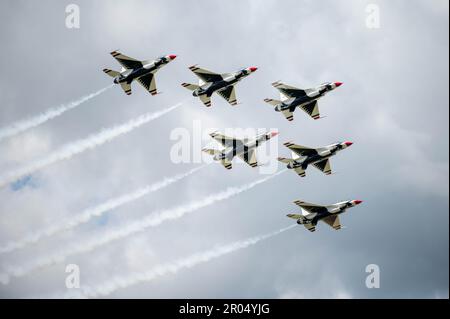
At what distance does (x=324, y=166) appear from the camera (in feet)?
518

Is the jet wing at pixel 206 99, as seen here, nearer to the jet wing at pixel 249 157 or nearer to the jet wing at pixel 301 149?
the jet wing at pixel 249 157

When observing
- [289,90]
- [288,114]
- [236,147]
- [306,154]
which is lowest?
[306,154]

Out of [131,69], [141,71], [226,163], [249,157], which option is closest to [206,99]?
[226,163]

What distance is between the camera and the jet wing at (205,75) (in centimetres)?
15062

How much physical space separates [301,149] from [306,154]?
3.60ft

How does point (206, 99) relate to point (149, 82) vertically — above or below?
below

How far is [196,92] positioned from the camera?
151m

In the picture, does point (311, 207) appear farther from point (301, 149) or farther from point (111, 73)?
point (111, 73)

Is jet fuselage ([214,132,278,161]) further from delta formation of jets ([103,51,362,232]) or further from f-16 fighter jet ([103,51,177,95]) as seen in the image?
f-16 fighter jet ([103,51,177,95])

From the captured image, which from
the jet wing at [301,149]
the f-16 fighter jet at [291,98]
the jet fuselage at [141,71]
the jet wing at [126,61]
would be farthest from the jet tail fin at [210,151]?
the jet wing at [126,61]

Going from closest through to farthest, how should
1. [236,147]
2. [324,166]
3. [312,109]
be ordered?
[236,147]
[324,166]
[312,109]

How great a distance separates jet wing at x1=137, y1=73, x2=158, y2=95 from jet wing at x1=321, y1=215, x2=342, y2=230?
3319 cm
